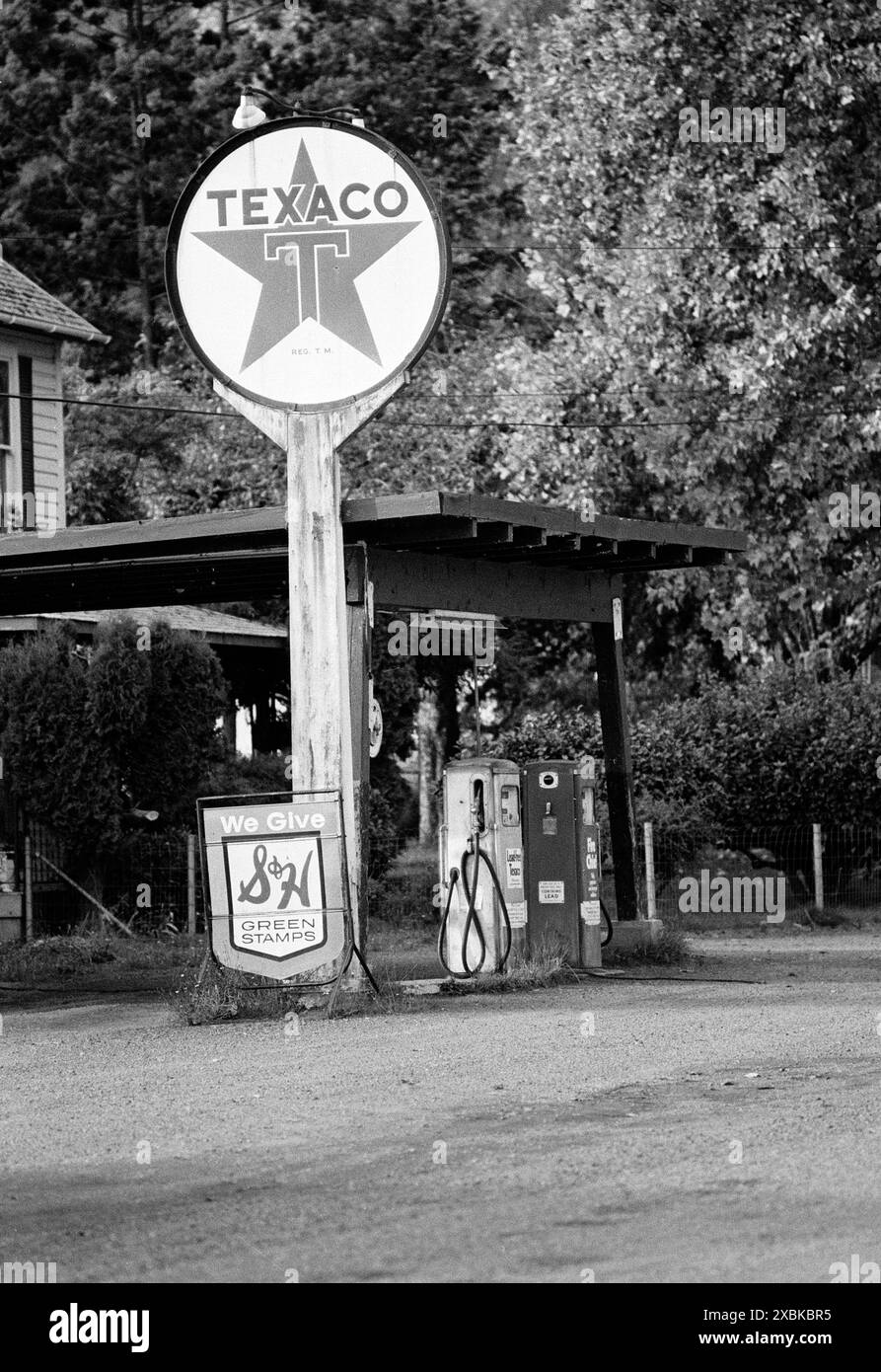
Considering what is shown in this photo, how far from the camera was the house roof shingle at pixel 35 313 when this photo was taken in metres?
24.9

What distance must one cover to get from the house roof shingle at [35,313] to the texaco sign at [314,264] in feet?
36.4

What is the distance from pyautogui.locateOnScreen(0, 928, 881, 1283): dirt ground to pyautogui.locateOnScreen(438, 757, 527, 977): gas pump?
1.12 meters

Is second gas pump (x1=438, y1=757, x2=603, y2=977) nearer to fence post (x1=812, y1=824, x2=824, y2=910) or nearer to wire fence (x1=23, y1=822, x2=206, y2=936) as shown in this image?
wire fence (x1=23, y1=822, x2=206, y2=936)

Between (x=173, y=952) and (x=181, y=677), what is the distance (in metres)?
3.30

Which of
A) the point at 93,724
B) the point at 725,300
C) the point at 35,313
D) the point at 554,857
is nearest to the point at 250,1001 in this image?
the point at 554,857

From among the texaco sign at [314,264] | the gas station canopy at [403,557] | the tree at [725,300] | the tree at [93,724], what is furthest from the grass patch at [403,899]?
the texaco sign at [314,264]

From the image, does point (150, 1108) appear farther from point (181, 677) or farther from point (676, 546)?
point (181, 677)

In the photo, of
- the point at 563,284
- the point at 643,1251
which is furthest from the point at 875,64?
the point at 643,1251

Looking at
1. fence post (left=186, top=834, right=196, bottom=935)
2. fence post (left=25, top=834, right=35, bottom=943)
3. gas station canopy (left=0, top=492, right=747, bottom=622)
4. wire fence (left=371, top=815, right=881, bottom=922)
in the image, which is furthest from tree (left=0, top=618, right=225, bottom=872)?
wire fence (left=371, top=815, right=881, bottom=922)

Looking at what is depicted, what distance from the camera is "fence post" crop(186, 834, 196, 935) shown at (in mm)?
19984

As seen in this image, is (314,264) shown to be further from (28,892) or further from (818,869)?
(818,869)

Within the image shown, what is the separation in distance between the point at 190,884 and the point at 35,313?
924cm
